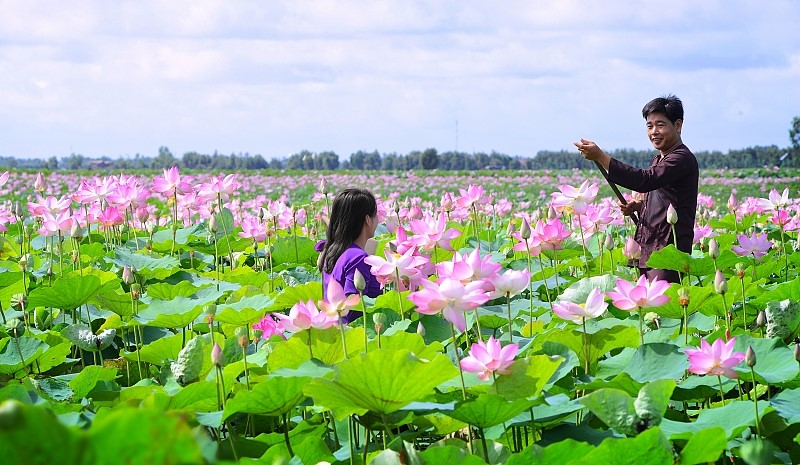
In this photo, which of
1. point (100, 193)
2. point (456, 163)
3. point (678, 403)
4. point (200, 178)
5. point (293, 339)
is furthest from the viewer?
point (456, 163)

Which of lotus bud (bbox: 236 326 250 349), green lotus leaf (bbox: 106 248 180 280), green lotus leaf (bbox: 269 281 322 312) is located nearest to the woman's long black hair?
green lotus leaf (bbox: 106 248 180 280)

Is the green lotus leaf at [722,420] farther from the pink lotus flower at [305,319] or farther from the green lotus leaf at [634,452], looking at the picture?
the pink lotus flower at [305,319]

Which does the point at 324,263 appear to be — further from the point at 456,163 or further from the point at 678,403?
the point at 456,163

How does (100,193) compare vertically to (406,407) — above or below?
above

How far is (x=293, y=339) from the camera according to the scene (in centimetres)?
189

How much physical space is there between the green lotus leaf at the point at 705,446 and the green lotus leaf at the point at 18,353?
1.74 meters

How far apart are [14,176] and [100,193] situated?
17965 millimetres

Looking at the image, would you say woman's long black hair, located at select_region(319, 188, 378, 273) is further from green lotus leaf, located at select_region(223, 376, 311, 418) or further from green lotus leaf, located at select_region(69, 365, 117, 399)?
green lotus leaf, located at select_region(223, 376, 311, 418)

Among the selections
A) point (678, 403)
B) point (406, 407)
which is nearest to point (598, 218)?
point (678, 403)

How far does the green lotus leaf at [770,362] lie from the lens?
6.31 feet

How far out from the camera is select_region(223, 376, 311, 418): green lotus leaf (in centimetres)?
151

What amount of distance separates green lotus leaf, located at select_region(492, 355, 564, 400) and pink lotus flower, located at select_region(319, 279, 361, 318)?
0.37 metres

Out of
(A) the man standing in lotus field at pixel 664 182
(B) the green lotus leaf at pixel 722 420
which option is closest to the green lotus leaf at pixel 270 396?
(B) the green lotus leaf at pixel 722 420

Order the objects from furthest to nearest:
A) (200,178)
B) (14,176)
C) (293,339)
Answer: (200,178) < (14,176) < (293,339)
